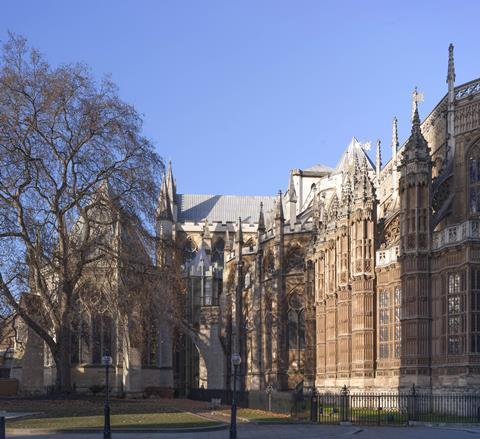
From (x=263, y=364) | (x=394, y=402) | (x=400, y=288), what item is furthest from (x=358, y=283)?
(x=263, y=364)

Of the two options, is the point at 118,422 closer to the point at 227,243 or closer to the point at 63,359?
the point at 63,359

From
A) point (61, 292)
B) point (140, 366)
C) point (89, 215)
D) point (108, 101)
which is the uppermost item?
point (108, 101)

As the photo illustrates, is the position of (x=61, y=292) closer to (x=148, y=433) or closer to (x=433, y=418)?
(x=148, y=433)

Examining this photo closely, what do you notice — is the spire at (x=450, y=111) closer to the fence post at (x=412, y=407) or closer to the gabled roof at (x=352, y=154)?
the fence post at (x=412, y=407)

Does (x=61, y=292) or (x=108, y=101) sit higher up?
(x=108, y=101)

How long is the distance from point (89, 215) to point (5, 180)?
4.09m

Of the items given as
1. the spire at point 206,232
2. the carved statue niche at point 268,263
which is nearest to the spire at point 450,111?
the carved statue niche at point 268,263

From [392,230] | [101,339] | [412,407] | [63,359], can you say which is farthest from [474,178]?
[101,339]

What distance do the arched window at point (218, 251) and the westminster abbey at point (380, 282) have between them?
59.5 feet

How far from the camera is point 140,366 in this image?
67.8 metres

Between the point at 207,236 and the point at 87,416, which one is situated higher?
the point at 207,236

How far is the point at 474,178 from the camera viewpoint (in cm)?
4022

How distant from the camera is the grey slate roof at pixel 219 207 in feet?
320

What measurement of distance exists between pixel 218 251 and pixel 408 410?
5824 cm
